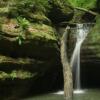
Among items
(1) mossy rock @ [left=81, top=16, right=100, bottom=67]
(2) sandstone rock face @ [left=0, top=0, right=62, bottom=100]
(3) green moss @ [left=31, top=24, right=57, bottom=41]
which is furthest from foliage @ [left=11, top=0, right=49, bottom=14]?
(1) mossy rock @ [left=81, top=16, right=100, bottom=67]

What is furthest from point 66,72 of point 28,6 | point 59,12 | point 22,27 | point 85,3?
point 85,3

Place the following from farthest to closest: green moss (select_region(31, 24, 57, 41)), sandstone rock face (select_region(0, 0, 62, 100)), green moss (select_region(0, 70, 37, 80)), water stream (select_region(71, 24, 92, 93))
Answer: water stream (select_region(71, 24, 92, 93)) < green moss (select_region(31, 24, 57, 41)) < sandstone rock face (select_region(0, 0, 62, 100)) < green moss (select_region(0, 70, 37, 80))

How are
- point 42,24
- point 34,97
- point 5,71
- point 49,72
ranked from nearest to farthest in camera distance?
point 5,71
point 34,97
point 42,24
point 49,72

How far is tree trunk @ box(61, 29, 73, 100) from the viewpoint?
489 inches

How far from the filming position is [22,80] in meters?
12.5

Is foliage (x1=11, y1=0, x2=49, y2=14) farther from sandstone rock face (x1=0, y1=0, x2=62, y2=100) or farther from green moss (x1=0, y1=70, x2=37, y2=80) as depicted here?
green moss (x1=0, y1=70, x2=37, y2=80)

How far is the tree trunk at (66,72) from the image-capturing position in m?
12.4

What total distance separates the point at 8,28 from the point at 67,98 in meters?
3.48

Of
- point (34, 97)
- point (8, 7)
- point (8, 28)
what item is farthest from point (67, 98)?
point (8, 7)

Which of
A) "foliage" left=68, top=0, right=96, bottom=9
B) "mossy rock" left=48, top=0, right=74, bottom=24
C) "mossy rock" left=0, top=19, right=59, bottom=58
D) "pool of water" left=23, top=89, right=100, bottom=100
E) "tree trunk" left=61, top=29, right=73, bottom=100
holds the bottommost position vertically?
"pool of water" left=23, top=89, right=100, bottom=100

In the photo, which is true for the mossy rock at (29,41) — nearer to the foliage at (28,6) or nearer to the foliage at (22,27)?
the foliage at (22,27)

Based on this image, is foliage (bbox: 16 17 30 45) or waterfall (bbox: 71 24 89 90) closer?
foliage (bbox: 16 17 30 45)

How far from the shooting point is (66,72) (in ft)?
43.5

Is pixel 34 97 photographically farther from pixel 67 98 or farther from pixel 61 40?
pixel 61 40
